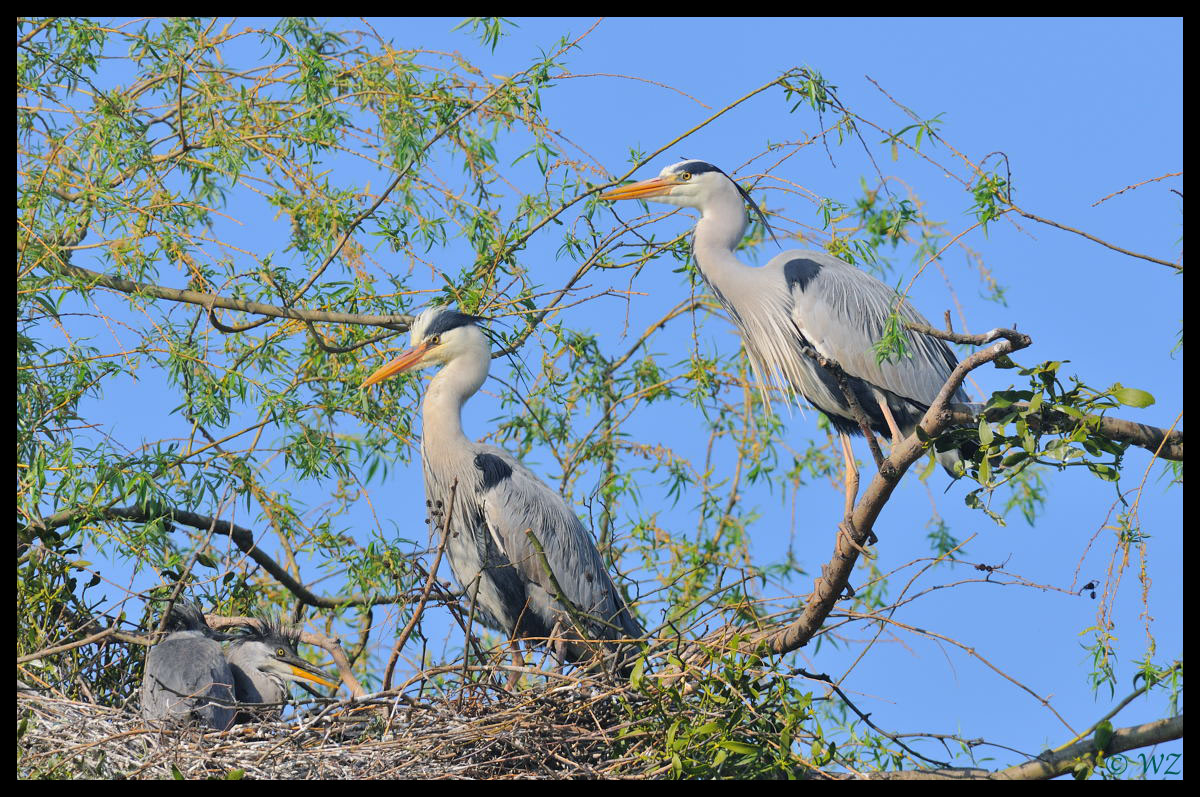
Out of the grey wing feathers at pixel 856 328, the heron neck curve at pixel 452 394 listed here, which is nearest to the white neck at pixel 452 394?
the heron neck curve at pixel 452 394

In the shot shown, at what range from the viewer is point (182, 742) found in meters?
3.71

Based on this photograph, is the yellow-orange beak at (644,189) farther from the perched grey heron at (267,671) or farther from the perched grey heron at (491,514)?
the perched grey heron at (267,671)

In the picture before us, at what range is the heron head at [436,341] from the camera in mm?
4824

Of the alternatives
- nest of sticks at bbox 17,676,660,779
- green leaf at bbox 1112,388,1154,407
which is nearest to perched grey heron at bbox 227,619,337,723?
nest of sticks at bbox 17,676,660,779

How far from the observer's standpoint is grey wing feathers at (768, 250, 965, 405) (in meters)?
4.88

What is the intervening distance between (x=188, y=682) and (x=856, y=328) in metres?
2.47

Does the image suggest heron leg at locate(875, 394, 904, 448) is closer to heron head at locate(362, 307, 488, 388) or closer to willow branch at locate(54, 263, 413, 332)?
heron head at locate(362, 307, 488, 388)

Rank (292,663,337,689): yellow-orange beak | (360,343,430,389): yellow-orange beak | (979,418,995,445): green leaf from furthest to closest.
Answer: (360,343,430,389): yellow-orange beak → (292,663,337,689): yellow-orange beak → (979,418,995,445): green leaf

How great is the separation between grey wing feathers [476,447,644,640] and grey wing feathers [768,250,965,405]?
1.06 meters

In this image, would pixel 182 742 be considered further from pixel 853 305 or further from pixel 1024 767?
pixel 853 305

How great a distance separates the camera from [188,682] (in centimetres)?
395
